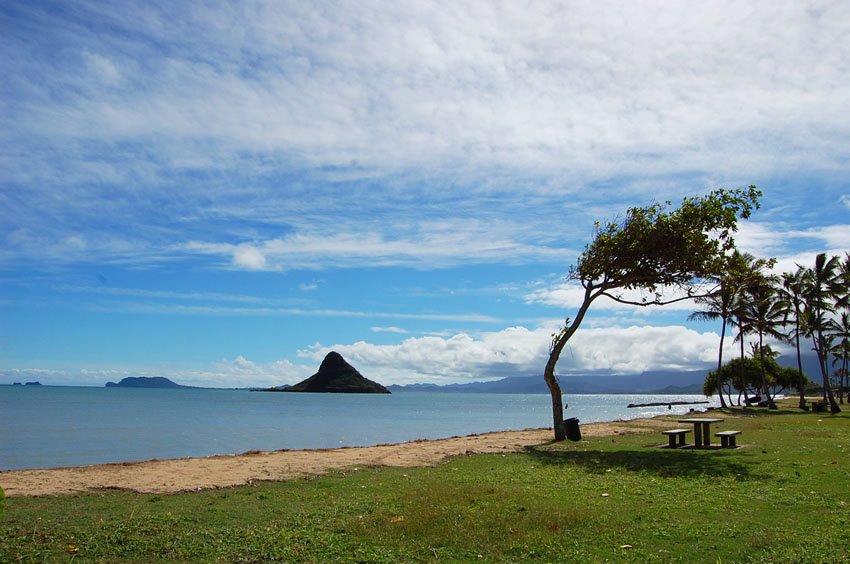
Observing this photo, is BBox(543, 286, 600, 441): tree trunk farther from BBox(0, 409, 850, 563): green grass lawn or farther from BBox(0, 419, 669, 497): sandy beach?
BBox(0, 409, 850, 563): green grass lawn

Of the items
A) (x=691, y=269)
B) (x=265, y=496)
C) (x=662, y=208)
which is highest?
(x=662, y=208)

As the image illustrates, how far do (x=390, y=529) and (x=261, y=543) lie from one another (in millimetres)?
1679

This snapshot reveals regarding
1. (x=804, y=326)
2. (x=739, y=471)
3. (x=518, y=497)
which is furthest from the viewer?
(x=804, y=326)

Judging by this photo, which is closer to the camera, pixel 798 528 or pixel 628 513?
pixel 798 528

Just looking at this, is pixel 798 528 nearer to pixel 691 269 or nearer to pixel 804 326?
pixel 691 269

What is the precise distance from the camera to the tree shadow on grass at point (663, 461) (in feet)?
46.3

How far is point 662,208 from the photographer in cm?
2267

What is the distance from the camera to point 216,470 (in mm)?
16516

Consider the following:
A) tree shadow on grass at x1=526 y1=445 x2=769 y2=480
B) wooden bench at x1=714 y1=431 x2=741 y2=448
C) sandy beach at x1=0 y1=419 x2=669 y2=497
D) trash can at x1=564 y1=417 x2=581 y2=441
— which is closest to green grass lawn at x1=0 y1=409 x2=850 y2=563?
Answer: tree shadow on grass at x1=526 y1=445 x2=769 y2=480

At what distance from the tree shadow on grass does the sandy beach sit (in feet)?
9.70

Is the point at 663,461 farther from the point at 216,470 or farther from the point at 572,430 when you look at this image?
the point at 216,470

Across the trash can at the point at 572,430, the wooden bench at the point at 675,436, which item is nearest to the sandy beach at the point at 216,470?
the trash can at the point at 572,430

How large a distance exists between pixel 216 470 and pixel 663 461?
1120 centimetres

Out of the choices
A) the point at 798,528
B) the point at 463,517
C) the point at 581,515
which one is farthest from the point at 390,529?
the point at 798,528
